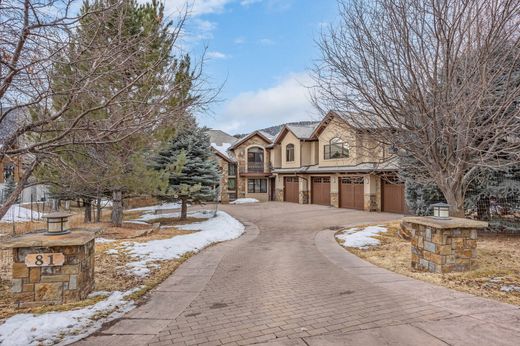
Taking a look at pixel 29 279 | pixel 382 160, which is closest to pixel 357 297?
pixel 29 279

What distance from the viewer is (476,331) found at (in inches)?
157

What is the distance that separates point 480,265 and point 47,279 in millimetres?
8334

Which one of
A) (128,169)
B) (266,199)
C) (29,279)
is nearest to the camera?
(29,279)

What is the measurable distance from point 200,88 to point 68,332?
12.4ft

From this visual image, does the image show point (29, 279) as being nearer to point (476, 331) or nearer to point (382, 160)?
point (476, 331)

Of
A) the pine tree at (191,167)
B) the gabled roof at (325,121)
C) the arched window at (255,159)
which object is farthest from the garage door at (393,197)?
the arched window at (255,159)

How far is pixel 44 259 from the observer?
494cm

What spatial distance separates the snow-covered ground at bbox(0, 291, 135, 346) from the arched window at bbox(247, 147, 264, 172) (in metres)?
27.7

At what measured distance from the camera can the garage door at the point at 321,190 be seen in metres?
25.9

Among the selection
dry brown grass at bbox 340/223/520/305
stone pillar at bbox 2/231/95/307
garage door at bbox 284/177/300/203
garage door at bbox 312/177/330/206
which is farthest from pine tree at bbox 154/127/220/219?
garage door at bbox 284/177/300/203

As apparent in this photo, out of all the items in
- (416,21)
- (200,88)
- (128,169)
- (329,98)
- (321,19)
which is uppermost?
(321,19)

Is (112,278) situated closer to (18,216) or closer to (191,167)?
(191,167)

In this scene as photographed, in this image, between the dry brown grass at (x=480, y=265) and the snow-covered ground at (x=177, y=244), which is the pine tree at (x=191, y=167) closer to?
the snow-covered ground at (x=177, y=244)

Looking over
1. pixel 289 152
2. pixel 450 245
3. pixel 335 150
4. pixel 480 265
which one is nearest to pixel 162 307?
pixel 450 245
